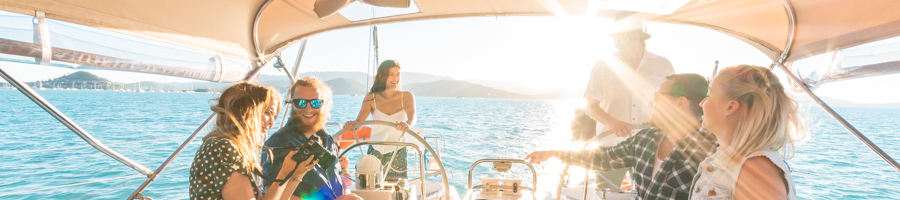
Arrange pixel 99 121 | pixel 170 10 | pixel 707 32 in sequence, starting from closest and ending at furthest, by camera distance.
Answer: pixel 170 10, pixel 707 32, pixel 99 121

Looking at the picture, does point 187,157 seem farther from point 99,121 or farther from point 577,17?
point 99,121

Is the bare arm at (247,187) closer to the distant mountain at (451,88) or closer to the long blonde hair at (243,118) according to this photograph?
the long blonde hair at (243,118)

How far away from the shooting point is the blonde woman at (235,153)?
1.29 m

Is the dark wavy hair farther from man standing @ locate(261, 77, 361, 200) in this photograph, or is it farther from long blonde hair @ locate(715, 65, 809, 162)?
long blonde hair @ locate(715, 65, 809, 162)

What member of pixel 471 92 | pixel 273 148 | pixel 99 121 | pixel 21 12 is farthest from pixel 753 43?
pixel 471 92

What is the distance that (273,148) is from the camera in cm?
177

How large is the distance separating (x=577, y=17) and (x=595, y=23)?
16 centimetres

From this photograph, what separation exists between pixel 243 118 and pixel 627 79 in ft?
7.12

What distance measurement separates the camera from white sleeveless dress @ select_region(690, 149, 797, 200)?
104 centimetres

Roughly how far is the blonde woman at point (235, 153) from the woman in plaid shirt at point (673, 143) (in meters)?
1.19

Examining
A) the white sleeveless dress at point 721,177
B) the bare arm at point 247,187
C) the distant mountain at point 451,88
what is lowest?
the bare arm at point 247,187

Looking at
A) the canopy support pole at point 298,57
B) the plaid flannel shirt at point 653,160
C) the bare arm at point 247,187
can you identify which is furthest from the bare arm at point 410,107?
the bare arm at point 247,187

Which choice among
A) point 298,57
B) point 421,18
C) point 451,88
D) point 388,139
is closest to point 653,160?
point 388,139

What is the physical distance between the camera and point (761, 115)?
1099 mm
